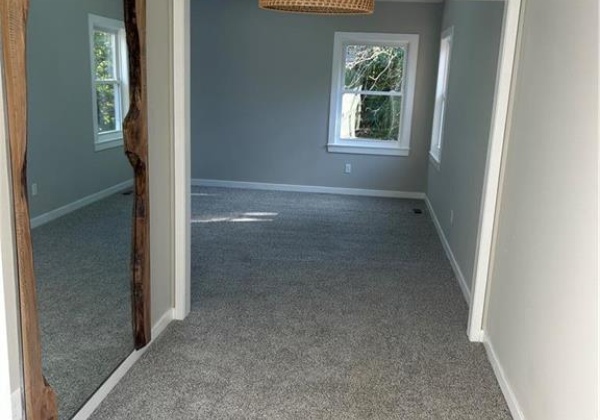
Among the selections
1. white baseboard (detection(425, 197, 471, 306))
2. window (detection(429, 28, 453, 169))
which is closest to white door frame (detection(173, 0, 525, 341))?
white baseboard (detection(425, 197, 471, 306))

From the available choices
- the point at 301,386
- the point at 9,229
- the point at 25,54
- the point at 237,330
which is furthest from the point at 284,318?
the point at 25,54

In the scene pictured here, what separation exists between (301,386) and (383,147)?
4595 mm

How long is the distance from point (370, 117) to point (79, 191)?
4984 millimetres

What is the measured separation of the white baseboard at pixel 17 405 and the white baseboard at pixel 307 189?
17.3 feet

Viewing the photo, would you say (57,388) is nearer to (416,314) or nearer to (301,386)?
(301,386)

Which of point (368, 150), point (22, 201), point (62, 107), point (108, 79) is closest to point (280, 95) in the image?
point (368, 150)

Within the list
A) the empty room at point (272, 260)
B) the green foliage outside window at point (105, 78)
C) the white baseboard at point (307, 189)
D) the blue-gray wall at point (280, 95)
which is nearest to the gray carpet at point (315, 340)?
the empty room at point (272, 260)

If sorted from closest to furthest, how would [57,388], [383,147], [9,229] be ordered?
[9,229] < [57,388] < [383,147]

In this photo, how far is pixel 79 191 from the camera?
2.22 meters

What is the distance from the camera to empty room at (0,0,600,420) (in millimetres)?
1729

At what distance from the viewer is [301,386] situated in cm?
250

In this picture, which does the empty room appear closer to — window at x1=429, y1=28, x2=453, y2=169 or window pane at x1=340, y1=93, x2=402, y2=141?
window at x1=429, y1=28, x2=453, y2=169

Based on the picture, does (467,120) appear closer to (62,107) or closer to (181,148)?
(181,148)

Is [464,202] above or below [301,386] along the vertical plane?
above
